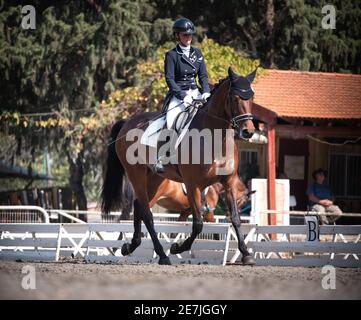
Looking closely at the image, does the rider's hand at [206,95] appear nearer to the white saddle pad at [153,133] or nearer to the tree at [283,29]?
the white saddle pad at [153,133]

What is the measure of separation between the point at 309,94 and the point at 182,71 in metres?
10.3

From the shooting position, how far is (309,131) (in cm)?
2216

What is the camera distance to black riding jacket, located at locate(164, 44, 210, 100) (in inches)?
516

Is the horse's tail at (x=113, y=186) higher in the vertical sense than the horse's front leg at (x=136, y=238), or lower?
higher

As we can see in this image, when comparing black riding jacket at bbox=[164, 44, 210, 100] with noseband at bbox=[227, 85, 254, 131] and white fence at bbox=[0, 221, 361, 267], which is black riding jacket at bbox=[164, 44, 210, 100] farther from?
white fence at bbox=[0, 221, 361, 267]

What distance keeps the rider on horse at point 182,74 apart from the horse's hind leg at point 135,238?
0.95m

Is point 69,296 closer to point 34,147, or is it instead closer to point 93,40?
point 93,40

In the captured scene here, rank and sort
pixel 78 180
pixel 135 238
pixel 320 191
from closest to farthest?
pixel 135 238 → pixel 320 191 → pixel 78 180

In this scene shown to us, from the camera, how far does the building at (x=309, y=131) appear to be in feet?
70.6
